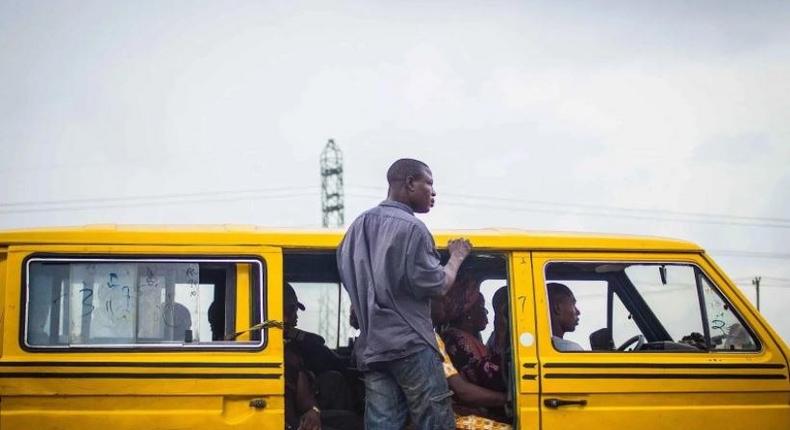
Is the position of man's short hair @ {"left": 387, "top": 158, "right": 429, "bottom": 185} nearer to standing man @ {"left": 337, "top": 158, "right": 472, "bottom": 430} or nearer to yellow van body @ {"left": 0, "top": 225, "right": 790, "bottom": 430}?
standing man @ {"left": 337, "top": 158, "right": 472, "bottom": 430}

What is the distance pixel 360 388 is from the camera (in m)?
7.12

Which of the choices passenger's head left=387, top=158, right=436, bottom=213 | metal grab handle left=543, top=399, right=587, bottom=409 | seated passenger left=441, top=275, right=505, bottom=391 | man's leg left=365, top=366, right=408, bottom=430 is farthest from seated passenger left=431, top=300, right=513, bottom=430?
passenger's head left=387, top=158, right=436, bottom=213

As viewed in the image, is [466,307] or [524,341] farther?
[466,307]

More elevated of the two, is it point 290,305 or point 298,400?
point 290,305

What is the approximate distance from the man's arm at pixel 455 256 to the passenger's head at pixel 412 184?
0.27 metres

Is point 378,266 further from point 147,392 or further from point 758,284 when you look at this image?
point 758,284

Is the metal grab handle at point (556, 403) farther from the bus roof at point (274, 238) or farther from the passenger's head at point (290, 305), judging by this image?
the passenger's head at point (290, 305)

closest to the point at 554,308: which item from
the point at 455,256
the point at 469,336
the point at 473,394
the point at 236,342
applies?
the point at 469,336

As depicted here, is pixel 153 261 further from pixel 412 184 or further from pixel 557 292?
pixel 557 292

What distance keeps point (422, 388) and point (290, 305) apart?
1.49m

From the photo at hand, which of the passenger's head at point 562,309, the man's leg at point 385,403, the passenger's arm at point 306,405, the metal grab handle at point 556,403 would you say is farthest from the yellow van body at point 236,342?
Answer: the man's leg at point 385,403

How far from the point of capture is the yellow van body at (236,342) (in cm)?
605

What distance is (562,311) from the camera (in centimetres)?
681

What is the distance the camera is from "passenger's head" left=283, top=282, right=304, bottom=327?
7105 millimetres
